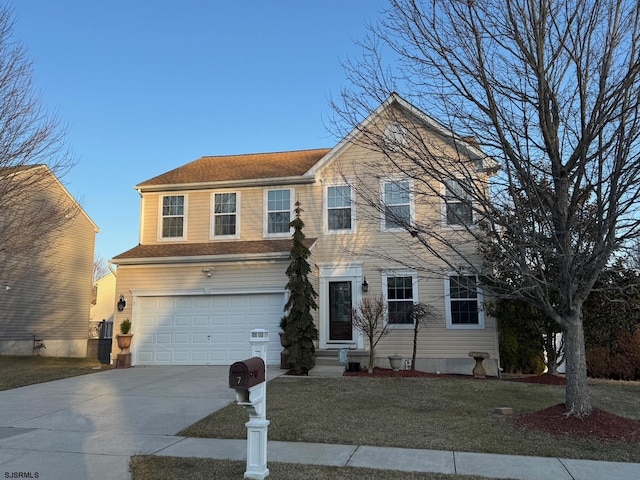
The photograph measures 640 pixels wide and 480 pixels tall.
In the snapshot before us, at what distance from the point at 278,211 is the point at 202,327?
433cm

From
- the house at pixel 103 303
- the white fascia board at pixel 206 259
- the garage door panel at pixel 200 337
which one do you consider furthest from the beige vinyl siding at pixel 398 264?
the house at pixel 103 303

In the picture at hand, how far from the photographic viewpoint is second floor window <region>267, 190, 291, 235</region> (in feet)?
51.1

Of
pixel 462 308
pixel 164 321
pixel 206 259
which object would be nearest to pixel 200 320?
pixel 164 321

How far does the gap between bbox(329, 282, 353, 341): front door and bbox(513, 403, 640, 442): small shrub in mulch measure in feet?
25.2

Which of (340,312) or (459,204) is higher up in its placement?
(459,204)

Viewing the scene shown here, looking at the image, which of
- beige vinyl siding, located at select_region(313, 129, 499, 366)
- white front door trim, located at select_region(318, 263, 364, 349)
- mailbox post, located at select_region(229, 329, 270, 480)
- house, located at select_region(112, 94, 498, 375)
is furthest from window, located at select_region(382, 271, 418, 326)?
mailbox post, located at select_region(229, 329, 270, 480)

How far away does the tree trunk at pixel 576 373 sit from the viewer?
6.81 metres

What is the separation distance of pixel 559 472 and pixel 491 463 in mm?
666

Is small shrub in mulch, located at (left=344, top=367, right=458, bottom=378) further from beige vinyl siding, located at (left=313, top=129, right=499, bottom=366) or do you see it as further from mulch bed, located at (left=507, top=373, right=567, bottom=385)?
mulch bed, located at (left=507, top=373, right=567, bottom=385)

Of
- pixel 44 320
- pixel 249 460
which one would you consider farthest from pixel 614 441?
pixel 44 320

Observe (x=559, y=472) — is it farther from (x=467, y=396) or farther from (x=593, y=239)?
(x=467, y=396)

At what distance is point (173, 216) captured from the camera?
16.3 metres

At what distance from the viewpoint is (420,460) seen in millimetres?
5398

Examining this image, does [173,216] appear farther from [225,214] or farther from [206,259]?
[206,259]
